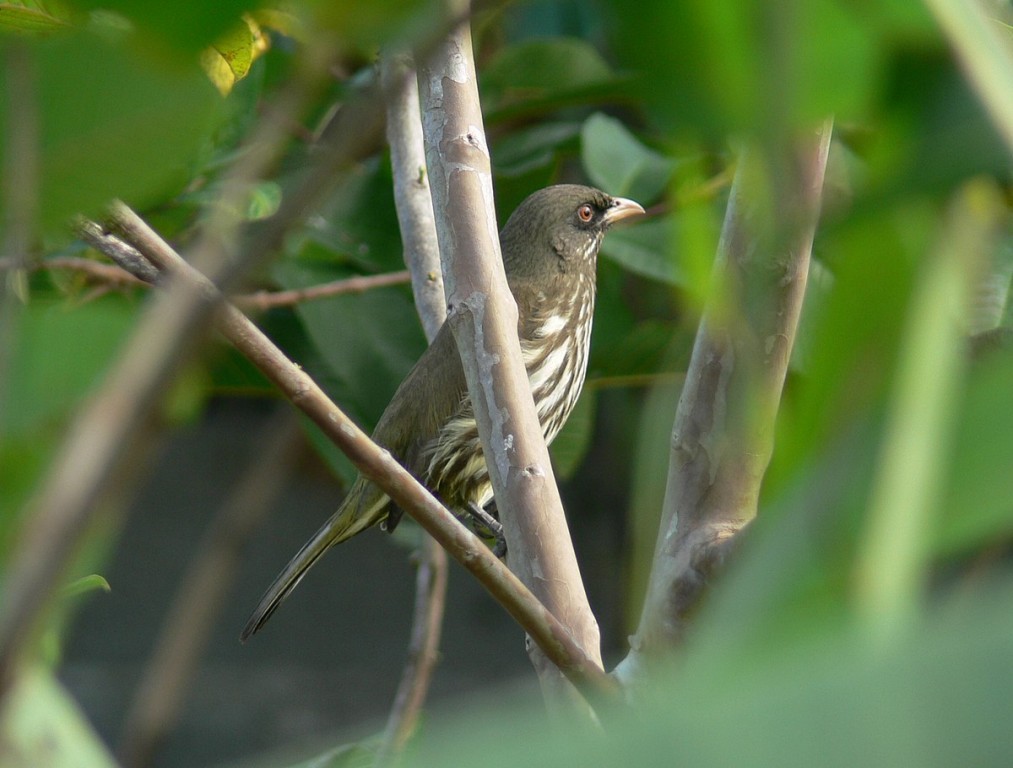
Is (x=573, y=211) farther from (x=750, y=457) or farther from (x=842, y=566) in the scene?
(x=842, y=566)

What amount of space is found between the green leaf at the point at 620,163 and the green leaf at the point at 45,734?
1.89 m

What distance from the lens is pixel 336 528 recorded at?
2.08 m

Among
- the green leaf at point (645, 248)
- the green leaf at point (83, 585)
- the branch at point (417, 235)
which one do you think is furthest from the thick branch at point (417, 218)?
the green leaf at point (83, 585)

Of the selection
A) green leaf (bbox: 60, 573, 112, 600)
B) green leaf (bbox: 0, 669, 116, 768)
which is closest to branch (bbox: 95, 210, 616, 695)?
green leaf (bbox: 60, 573, 112, 600)

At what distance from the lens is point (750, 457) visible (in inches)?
40.1

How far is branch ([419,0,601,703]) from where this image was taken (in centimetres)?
116

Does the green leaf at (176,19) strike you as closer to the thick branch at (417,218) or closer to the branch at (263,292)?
the branch at (263,292)

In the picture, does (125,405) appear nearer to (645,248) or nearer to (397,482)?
(397,482)

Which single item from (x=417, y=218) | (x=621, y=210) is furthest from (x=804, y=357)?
(x=621, y=210)

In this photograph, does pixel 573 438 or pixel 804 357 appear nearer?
→ pixel 804 357

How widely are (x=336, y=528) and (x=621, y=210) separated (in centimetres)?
84

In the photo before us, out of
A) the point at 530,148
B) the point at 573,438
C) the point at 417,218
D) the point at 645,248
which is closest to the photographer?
the point at 417,218

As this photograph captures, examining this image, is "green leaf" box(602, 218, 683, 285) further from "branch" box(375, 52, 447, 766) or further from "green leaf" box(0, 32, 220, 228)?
"green leaf" box(0, 32, 220, 228)

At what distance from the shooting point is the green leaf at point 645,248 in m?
2.08
